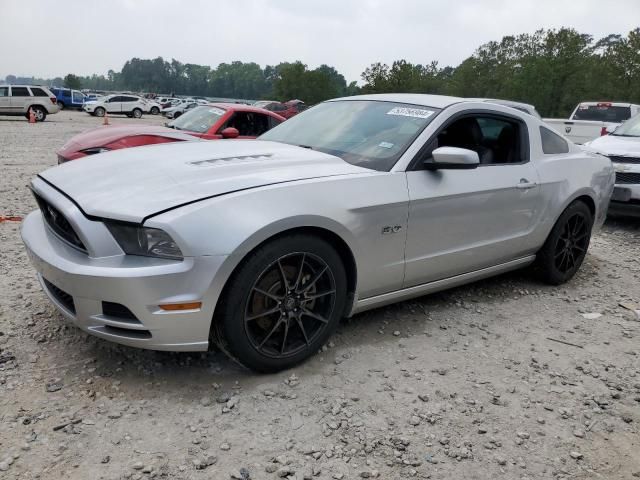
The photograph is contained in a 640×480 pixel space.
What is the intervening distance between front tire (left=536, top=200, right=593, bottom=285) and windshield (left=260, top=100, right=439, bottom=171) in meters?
1.71

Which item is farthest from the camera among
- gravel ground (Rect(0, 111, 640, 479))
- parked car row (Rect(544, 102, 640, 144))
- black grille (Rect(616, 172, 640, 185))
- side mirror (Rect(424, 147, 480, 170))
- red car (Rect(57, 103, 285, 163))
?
parked car row (Rect(544, 102, 640, 144))

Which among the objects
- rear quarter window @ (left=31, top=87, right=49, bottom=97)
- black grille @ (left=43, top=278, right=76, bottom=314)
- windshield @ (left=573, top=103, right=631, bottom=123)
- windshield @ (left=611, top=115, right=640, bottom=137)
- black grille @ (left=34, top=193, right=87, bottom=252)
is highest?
rear quarter window @ (left=31, top=87, right=49, bottom=97)

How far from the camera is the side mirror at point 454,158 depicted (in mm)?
3172

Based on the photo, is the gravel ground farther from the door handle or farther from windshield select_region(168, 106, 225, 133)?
windshield select_region(168, 106, 225, 133)

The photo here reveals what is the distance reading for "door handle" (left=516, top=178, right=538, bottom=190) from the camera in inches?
154

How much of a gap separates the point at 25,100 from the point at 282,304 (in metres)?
26.0

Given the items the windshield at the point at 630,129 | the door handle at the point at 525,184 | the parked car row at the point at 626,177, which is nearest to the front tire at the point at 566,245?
the door handle at the point at 525,184

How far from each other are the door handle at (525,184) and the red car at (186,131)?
3266mm

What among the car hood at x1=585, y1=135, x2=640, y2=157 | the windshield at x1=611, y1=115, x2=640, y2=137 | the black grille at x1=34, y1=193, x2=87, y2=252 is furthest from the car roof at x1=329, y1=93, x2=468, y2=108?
the windshield at x1=611, y1=115, x2=640, y2=137

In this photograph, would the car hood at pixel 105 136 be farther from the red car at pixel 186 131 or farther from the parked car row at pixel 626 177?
the parked car row at pixel 626 177

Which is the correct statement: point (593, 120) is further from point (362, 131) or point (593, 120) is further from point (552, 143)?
point (362, 131)

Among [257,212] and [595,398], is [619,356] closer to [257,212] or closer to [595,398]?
[595,398]

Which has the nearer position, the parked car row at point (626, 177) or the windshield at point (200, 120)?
the parked car row at point (626, 177)

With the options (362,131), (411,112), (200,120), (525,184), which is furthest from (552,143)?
(200,120)
